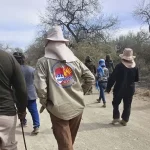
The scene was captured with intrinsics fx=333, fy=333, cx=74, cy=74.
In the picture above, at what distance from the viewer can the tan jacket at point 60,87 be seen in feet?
13.4

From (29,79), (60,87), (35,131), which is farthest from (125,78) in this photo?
(60,87)

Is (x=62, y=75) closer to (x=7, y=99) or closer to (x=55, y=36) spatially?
(x=55, y=36)

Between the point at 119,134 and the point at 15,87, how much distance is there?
378 centimetres

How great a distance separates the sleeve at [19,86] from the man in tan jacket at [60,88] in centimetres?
39

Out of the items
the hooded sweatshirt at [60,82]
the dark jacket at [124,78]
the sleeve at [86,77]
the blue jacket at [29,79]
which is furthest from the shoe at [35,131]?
the hooded sweatshirt at [60,82]

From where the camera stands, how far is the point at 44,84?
4.10 m

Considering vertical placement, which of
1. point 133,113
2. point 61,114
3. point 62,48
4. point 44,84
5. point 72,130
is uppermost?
point 62,48

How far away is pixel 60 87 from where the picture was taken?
414cm

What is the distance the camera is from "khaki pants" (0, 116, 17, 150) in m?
3.38

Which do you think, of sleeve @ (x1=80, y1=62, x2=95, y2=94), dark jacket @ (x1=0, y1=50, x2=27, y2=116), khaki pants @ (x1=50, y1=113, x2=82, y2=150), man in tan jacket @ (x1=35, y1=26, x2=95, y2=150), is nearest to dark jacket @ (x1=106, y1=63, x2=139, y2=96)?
sleeve @ (x1=80, y1=62, x2=95, y2=94)

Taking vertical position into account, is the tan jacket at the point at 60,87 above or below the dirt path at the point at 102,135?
above

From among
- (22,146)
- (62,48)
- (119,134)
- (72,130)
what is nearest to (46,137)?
(22,146)

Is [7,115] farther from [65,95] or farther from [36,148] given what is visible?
[36,148]

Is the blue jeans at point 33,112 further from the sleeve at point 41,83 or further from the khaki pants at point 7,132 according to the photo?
the khaki pants at point 7,132
